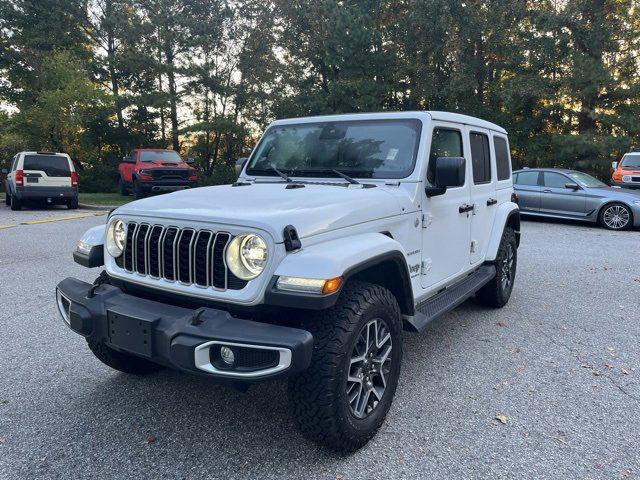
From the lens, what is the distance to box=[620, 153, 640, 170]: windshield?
1407cm

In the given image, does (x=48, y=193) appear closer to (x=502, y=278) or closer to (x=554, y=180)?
(x=502, y=278)

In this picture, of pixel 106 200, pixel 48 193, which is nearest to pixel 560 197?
pixel 48 193

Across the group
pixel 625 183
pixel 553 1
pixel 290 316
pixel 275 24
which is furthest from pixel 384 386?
pixel 275 24

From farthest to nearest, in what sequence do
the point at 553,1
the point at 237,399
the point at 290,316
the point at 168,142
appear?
the point at 168,142 < the point at 553,1 < the point at 237,399 < the point at 290,316

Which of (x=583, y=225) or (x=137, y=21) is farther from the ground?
(x=137, y=21)

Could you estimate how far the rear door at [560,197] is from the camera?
39.8ft

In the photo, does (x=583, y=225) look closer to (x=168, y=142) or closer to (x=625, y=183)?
(x=625, y=183)

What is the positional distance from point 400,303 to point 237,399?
1.24m

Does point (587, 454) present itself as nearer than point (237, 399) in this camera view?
Yes

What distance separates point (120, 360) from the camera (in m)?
3.33

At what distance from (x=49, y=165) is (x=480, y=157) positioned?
14.1m

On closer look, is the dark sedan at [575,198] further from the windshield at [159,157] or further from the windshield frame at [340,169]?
the windshield at [159,157]

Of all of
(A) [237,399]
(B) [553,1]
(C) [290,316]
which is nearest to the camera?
(C) [290,316]

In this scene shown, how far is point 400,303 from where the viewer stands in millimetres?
3061
